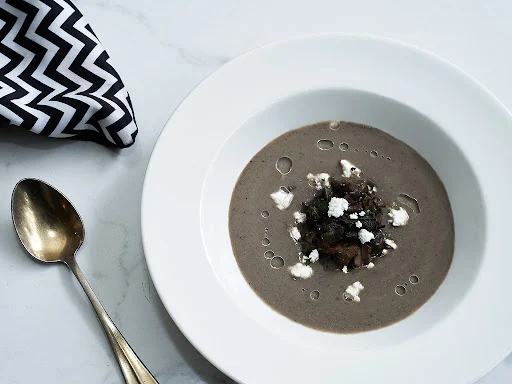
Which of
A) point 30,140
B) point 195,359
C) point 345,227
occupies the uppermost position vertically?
point 345,227

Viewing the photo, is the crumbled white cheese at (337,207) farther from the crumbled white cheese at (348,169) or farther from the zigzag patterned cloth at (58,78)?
the zigzag patterned cloth at (58,78)

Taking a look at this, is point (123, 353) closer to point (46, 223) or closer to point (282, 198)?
point (46, 223)

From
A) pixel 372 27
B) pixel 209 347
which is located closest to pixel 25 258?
pixel 209 347

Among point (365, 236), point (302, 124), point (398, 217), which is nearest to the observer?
point (365, 236)

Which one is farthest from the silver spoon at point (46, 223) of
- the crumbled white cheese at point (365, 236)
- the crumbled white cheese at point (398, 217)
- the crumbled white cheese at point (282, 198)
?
the crumbled white cheese at point (398, 217)

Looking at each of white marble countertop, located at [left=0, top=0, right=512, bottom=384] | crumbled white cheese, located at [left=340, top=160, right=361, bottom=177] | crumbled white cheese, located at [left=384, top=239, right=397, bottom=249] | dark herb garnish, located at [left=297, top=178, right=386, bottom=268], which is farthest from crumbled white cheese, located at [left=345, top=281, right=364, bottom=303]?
white marble countertop, located at [left=0, top=0, right=512, bottom=384]

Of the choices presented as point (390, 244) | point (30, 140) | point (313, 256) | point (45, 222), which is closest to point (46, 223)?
point (45, 222)

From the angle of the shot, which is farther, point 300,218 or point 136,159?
point 136,159
